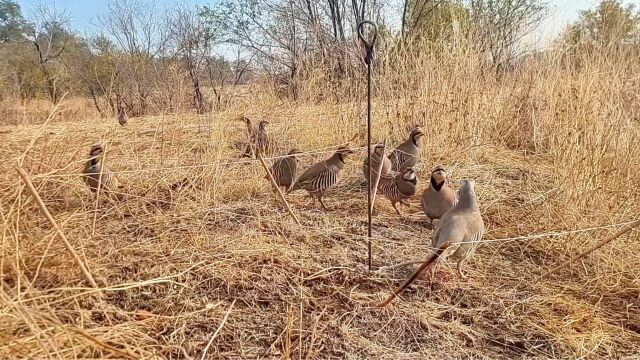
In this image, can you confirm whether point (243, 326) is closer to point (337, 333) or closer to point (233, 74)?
point (337, 333)

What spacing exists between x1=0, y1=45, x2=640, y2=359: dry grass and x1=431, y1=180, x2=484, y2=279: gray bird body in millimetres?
232

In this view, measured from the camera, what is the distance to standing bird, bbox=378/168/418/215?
3.77 metres

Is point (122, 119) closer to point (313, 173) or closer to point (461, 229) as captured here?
point (313, 173)

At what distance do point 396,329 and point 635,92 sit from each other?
418cm

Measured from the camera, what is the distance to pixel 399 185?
383cm

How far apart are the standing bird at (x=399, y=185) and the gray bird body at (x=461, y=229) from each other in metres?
1.07

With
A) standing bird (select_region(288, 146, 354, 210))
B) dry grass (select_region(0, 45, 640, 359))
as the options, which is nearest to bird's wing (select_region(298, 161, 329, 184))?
standing bird (select_region(288, 146, 354, 210))

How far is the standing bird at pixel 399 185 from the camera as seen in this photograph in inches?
149

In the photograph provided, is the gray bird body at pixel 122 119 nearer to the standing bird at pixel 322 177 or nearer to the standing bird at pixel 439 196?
the standing bird at pixel 322 177

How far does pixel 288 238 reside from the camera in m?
3.04

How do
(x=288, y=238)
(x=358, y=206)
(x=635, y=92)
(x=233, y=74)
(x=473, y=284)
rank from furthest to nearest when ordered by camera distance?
(x=233, y=74) → (x=635, y=92) → (x=358, y=206) → (x=288, y=238) → (x=473, y=284)

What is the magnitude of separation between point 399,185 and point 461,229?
138cm

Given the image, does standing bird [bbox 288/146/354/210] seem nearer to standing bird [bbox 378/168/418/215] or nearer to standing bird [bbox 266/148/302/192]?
standing bird [bbox 266/148/302/192]

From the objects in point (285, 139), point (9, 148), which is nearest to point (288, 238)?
point (9, 148)
